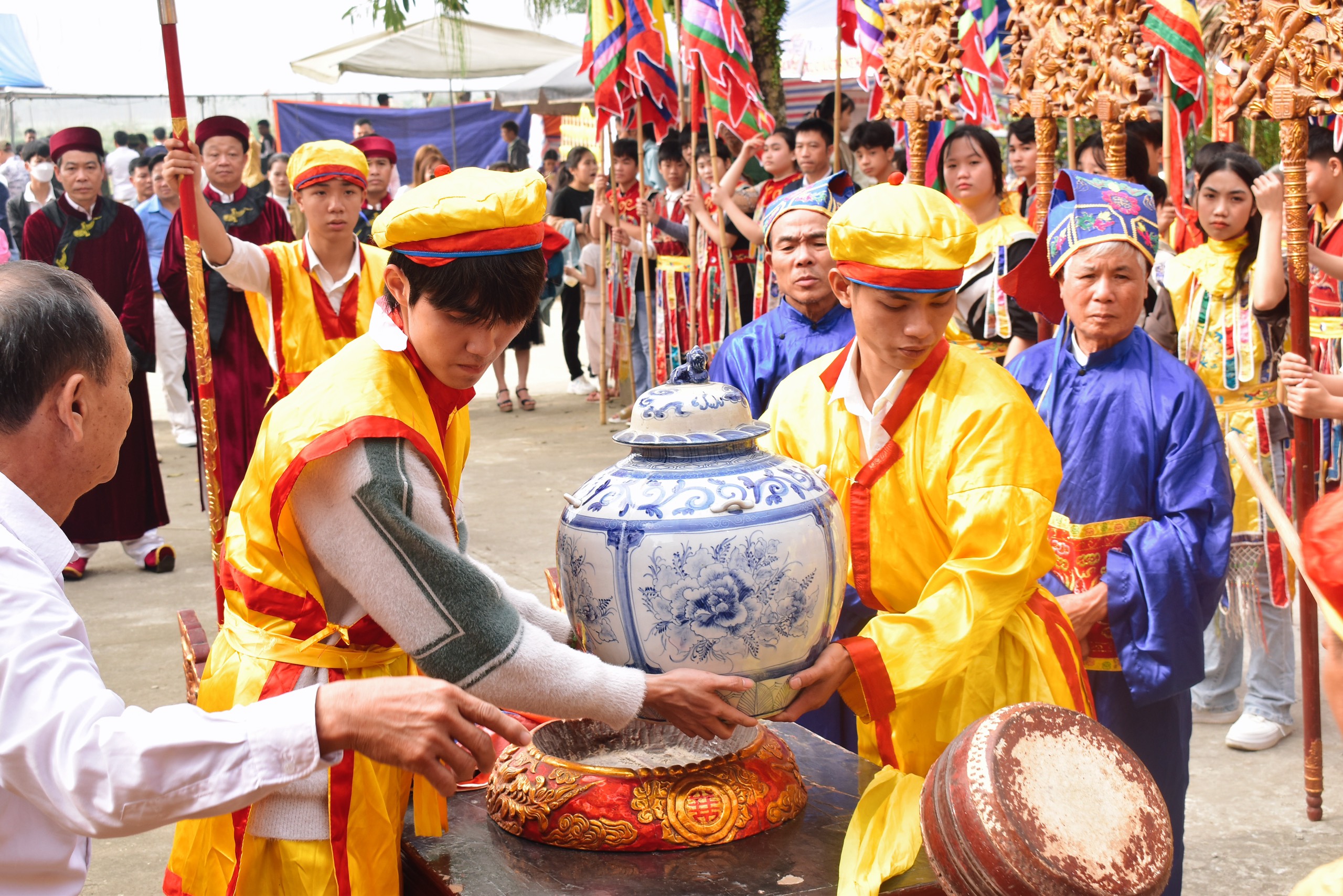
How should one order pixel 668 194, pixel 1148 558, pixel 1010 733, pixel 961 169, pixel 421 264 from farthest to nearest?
pixel 668 194, pixel 961 169, pixel 1148 558, pixel 421 264, pixel 1010 733

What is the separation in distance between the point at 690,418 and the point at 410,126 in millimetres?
18771

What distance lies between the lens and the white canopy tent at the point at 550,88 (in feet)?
47.9

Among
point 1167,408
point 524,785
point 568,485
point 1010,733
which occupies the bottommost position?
point 568,485

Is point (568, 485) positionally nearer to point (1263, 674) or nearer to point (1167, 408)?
point (1263, 674)

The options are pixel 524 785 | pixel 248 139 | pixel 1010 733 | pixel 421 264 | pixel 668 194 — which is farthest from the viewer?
pixel 668 194

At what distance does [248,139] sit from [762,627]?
4.87 metres

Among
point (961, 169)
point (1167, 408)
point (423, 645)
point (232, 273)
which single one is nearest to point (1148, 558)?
point (1167, 408)

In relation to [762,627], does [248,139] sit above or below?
above

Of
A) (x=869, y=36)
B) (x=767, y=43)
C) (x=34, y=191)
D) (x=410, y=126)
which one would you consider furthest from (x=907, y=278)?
(x=410, y=126)

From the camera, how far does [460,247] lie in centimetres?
171

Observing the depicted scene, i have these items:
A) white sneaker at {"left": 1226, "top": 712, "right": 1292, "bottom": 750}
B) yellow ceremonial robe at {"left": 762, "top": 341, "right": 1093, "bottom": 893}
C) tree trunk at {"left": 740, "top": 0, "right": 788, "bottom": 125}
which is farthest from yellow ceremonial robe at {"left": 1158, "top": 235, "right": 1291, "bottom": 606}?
tree trunk at {"left": 740, "top": 0, "right": 788, "bottom": 125}

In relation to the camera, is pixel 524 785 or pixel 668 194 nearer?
pixel 524 785

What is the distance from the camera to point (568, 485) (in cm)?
755

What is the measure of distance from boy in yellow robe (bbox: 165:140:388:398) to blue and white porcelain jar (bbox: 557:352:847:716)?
3009mm
